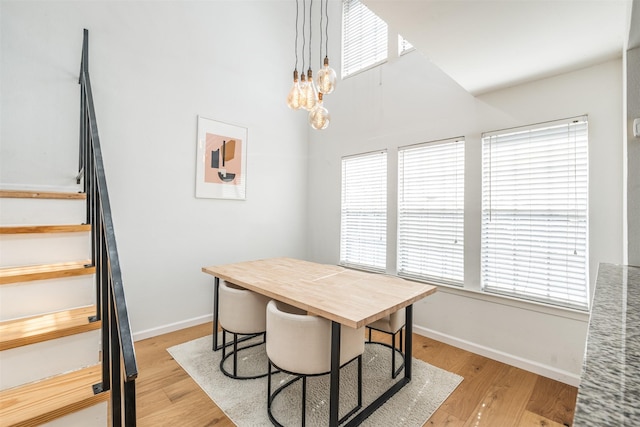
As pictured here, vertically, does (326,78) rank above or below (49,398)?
above

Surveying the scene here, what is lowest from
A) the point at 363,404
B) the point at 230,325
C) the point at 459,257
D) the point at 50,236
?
the point at 363,404

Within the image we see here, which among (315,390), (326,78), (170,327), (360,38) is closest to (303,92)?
(326,78)

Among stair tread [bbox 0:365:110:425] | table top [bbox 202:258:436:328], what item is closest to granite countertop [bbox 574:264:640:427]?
table top [bbox 202:258:436:328]

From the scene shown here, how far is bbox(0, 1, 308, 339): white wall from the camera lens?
8.00 feet

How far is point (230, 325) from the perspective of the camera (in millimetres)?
2242

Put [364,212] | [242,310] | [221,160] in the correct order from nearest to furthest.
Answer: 1. [242,310]
2. [221,160]
3. [364,212]

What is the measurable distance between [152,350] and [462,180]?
3.35 metres

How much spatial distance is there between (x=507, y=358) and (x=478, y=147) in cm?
190

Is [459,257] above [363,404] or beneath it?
above

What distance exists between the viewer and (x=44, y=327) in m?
1.29

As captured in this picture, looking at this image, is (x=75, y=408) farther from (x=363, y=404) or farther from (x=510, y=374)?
(x=510, y=374)

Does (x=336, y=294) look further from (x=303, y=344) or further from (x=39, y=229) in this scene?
(x=39, y=229)

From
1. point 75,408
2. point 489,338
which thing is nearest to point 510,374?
point 489,338

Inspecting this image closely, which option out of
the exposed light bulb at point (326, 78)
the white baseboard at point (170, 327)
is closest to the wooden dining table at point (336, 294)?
the white baseboard at point (170, 327)
